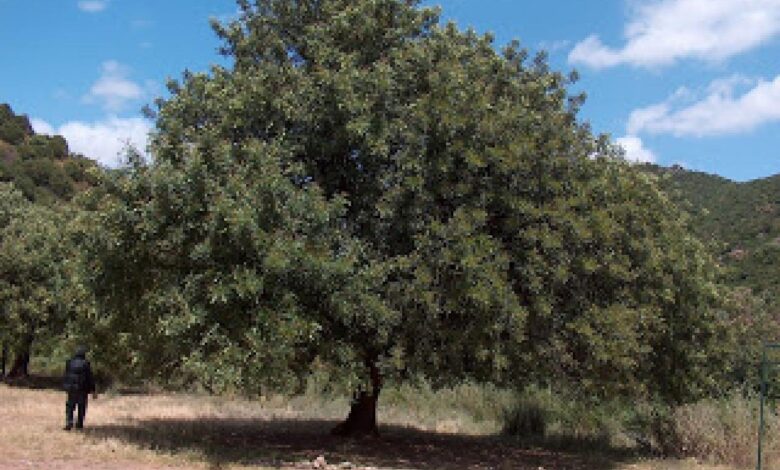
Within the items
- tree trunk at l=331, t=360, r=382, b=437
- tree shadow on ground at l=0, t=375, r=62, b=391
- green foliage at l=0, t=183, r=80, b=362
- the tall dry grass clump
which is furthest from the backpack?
tree shadow on ground at l=0, t=375, r=62, b=391

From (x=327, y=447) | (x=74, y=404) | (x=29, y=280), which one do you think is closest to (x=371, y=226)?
(x=327, y=447)

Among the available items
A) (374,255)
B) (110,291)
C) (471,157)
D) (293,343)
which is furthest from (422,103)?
(110,291)

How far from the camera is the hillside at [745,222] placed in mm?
45931

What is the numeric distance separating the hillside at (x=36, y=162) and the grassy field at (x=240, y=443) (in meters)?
43.5

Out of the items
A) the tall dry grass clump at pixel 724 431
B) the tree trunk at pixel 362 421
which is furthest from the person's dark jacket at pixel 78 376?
the tall dry grass clump at pixel 724 431

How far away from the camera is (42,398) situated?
Answer: 26.3m

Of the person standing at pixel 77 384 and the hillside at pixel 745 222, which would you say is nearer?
the person standing at pixel 77 384

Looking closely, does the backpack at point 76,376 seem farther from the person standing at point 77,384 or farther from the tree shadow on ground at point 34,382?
the tree shadow on ground at point 34,382

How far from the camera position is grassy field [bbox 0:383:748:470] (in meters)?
13.6

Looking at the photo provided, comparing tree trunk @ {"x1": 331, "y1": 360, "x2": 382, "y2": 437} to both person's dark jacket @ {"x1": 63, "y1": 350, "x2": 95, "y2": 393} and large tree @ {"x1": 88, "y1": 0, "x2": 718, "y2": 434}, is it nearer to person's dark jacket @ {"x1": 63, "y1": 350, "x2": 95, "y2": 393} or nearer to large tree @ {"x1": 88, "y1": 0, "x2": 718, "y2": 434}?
large tree @ {"x1": 88, "y1": 0, "x2": 718, "y2": 434}

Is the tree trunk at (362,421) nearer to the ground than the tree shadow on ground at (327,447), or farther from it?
farther from it

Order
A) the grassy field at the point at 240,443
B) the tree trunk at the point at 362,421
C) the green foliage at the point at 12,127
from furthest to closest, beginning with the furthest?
1. the green foliage at the point at 12,127
2. the tree trunk at the point at 362,421
3. the grassy field at the point at 240,443

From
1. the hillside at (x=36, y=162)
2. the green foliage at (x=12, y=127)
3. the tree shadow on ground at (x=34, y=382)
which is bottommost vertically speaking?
the tree shadow on ground at (x=34, y=382)

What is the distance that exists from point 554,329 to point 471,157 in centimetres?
394
